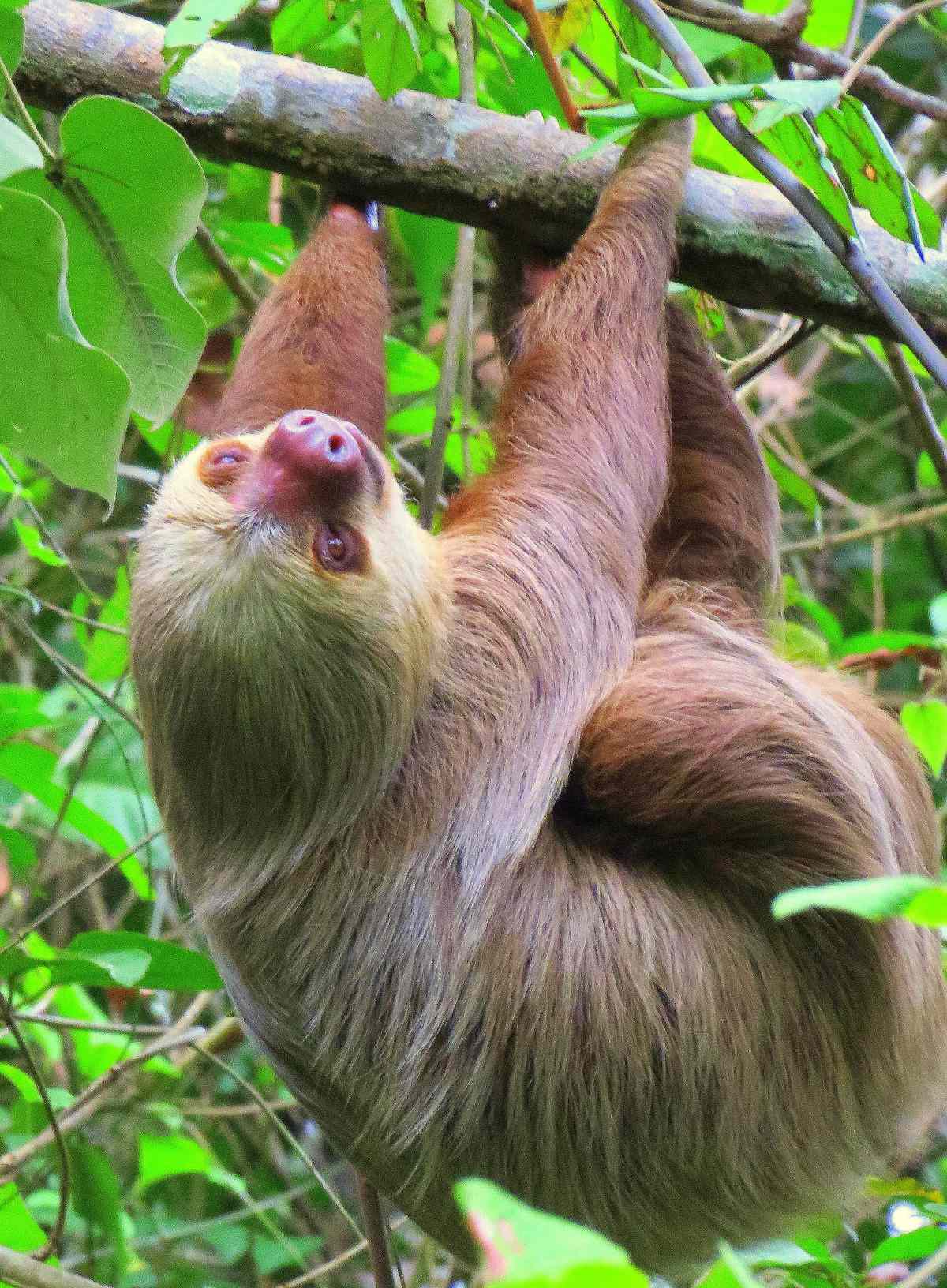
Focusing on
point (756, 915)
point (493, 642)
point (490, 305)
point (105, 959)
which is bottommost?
point (105, 959)

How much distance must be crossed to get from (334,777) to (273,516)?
602 millimetres

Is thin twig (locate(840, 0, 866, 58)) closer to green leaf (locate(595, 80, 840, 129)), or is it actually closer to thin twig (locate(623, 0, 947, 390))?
thin twig (locate(623, 0, 947, 390))

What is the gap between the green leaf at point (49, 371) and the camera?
2.04 m

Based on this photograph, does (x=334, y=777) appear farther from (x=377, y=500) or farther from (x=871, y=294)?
(x=871, y=294)

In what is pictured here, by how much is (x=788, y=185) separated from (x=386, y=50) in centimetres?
95

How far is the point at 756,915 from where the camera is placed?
326 cm

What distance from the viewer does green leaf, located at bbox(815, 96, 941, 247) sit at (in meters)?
2.87

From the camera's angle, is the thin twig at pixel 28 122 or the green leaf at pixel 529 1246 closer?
the green leaf at pixel 529 1246

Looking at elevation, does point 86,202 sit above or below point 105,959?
above

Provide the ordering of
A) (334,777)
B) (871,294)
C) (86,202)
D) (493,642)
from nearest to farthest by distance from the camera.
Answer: (86,202)
(871,294)
(334,777)
(493,642)

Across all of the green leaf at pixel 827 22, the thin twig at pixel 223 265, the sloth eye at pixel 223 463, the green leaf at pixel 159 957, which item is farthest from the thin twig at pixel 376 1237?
the green leaf at pixel 827 22

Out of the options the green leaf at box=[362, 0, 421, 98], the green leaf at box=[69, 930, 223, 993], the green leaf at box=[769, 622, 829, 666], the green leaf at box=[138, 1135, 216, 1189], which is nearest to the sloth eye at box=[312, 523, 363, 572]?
the green leaf at box=[362, 0, 421, 98]

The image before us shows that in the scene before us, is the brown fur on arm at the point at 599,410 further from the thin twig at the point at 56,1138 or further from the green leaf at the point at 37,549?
the thin twig at the point at 56,1138

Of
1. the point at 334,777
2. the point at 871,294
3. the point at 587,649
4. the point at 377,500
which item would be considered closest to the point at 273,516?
the point at 377,500
